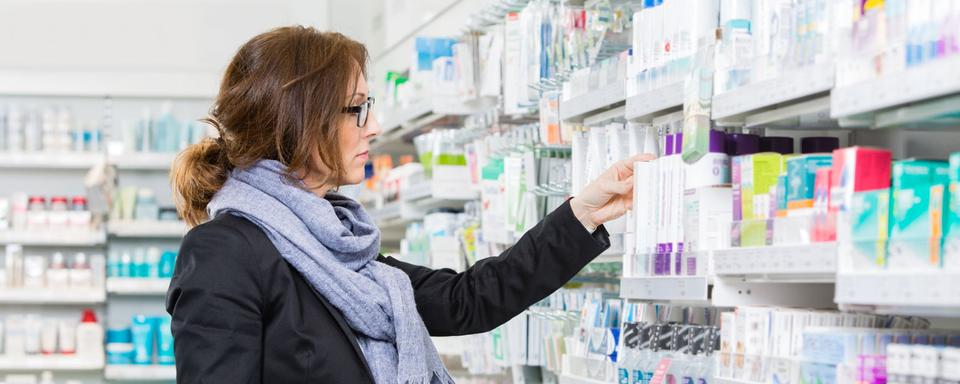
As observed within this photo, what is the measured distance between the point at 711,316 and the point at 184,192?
3.99 ft

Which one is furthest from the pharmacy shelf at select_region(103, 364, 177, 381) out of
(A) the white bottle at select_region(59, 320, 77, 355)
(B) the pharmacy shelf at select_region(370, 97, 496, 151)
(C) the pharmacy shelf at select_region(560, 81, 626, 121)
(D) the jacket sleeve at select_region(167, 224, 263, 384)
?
(D) the jacket sleeve at select_region(167, 224, 263, 384)

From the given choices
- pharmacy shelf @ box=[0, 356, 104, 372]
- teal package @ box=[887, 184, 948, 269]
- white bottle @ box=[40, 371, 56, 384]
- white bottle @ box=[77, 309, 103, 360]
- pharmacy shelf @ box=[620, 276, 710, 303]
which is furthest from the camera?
white bottle @ box=[77, 309, 103, 360]

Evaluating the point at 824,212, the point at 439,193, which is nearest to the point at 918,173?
the point at 824,212

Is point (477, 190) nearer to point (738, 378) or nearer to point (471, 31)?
point (471, 31)

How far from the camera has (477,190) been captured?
480 cm

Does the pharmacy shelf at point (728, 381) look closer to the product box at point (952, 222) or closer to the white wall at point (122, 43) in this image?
the product box at point (952, 222)

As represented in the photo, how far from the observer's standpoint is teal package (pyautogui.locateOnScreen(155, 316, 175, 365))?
7934 millimetres

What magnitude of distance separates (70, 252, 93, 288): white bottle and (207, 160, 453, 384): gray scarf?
580 cm

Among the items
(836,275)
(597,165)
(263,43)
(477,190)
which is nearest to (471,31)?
(477,190)

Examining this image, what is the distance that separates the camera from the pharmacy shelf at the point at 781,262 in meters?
2.10

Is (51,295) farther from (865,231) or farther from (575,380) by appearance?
(865,231)

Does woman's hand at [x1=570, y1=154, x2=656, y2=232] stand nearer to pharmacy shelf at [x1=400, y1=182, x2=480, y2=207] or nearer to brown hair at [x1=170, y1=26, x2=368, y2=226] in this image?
brown hair at [x1=170, y1=26, x2=368, y2=226]

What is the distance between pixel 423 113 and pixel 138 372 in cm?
363

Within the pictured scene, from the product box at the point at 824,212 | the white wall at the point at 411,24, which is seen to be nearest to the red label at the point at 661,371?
the product box at the point at 824,212
